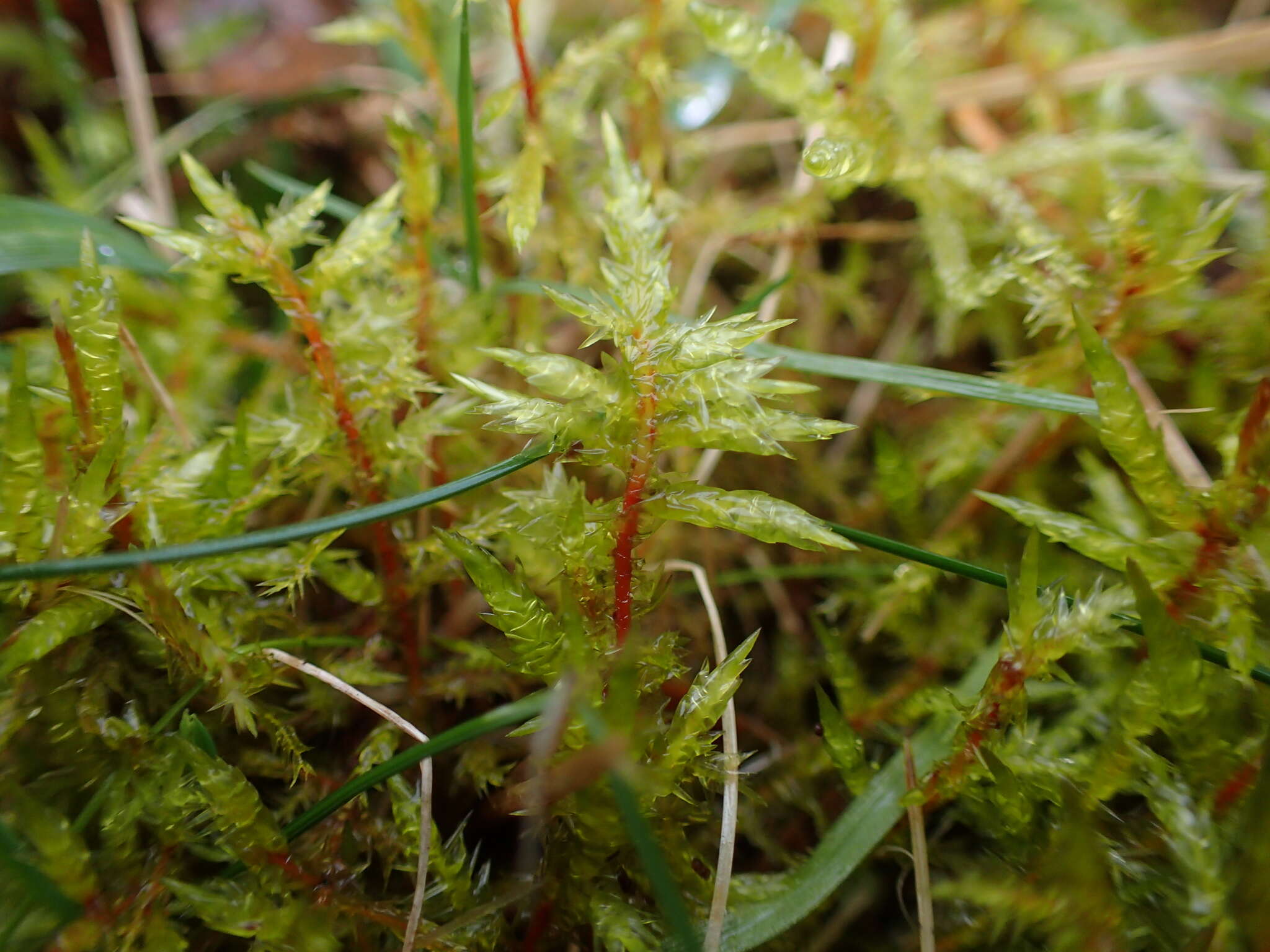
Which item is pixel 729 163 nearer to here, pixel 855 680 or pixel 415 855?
pixel 855 680

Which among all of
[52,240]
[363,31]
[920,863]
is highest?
[363,31]

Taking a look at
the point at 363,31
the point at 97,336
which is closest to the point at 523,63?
the point at 363,31

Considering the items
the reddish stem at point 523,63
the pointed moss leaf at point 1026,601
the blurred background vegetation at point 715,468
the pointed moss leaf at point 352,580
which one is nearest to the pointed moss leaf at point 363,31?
the blurred background vegetation at point 715,468

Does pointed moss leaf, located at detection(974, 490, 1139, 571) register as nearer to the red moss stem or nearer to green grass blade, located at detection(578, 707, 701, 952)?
green grass blade, located at detection(578, 707, 701, 952)

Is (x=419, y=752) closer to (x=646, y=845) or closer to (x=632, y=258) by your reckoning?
(x=646, y=845)

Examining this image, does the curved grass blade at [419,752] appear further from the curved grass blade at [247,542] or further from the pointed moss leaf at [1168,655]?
the pointed moss leaf at [1168,655]

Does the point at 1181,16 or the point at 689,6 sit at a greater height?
the point at 689,6

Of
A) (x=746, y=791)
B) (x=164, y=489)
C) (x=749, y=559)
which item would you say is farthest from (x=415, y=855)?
(x=749, y=559)
